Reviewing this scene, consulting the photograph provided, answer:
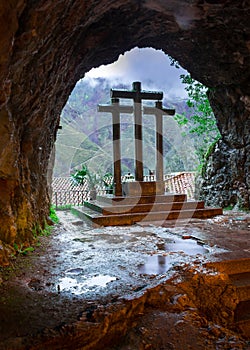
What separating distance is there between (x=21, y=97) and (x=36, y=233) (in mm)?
A: 2688

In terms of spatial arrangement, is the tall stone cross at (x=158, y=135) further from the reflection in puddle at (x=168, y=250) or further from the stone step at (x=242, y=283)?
the stone step at (x=242, y=283)

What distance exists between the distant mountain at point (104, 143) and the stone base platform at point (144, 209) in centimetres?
1627

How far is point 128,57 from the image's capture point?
21.5 metres

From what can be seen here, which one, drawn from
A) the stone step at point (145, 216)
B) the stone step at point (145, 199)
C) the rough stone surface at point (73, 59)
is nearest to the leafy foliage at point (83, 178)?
the stone step at point (145, 199)

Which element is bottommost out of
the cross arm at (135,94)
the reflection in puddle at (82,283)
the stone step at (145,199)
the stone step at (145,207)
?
the reflection in puddle at (82,283)

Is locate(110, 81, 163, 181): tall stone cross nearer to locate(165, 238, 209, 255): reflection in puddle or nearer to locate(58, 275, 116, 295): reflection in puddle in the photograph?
locate(165, 238, 209, 255): reflection in puddle

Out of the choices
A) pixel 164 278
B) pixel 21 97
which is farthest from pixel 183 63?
pixel 164 278

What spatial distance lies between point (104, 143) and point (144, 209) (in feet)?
82.1

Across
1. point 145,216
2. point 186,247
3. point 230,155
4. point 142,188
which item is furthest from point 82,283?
point 230,155

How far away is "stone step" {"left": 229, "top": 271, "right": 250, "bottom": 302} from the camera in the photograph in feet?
11.2

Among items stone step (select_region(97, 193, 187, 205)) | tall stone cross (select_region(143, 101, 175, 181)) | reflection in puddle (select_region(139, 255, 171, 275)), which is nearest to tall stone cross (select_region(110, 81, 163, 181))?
tall stone cross (select_region(143, 101, 175, 181))

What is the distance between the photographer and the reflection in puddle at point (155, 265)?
3576mm

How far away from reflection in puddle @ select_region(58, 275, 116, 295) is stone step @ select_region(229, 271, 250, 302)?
1538 mm

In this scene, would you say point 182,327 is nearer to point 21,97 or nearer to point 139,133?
point 21,97
